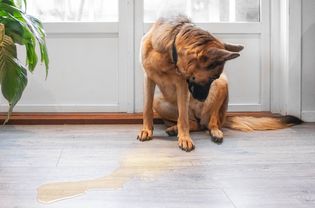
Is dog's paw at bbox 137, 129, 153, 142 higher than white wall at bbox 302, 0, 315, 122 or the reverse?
the reverse

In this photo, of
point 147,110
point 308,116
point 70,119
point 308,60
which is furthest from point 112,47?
point 308,116

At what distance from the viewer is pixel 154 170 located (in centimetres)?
192

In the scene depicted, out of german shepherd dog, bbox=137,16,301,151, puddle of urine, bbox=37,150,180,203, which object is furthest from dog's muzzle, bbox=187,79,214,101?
puddle of urine, bbox=37,150,180,203

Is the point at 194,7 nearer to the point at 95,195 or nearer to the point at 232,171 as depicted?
the point at 232,171

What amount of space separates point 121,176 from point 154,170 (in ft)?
0.56

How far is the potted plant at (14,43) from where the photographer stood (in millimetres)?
2078

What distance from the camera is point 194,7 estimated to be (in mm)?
3596

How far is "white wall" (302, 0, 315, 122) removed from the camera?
3.32m

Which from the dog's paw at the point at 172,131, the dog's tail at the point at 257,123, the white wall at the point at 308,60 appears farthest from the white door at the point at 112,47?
the dog's paw at the point at 172,131

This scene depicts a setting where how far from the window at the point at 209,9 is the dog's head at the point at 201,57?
138cm

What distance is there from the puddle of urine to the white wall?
5.34 ft

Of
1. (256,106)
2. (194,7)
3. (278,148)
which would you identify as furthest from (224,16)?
(278,148)

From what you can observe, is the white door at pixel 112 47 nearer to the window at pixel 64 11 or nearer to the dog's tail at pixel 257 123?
the window at pixel 64 11

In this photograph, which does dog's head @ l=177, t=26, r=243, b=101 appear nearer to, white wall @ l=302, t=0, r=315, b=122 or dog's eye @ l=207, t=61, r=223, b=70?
dog's eye @ l=207, t=61, r=223, b=70
